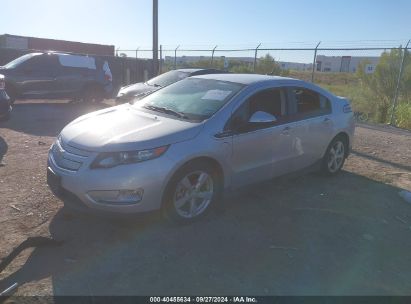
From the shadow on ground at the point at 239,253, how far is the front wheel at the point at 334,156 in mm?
1170

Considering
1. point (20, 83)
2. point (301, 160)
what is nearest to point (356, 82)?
point (20, 83)

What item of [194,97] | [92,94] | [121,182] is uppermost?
[194,97]

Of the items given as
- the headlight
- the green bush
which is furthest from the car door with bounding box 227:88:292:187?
the green bush

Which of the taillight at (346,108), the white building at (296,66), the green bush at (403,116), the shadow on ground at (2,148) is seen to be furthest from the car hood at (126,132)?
the white building at (296,66)

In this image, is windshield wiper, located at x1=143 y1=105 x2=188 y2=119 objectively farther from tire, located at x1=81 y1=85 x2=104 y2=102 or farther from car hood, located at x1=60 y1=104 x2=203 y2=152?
tire, located at x1=81 y1=85 x2=104 y2=102

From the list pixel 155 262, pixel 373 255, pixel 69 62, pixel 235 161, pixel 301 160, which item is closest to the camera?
pixel 155 262

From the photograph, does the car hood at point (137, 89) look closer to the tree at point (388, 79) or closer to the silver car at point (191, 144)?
the silver car at point (191, 144)

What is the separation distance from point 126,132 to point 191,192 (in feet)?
2.98

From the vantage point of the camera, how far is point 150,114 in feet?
16.3

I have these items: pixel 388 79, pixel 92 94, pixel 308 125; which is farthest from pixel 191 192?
pixel 388 79

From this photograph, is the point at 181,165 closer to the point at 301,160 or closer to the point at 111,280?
the point at 111,280

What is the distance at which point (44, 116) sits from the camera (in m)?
11.4

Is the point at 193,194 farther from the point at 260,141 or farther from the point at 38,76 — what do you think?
the point at 38,76

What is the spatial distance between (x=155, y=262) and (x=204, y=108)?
6.10 ft
